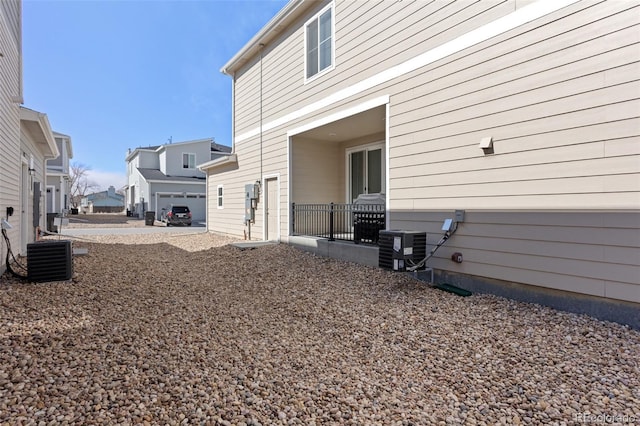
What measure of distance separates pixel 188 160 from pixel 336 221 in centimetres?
2170

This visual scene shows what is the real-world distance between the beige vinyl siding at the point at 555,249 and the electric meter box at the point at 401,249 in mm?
377

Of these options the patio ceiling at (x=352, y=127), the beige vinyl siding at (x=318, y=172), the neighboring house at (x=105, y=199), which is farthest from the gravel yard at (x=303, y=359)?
the neighboring house at (x=105, y=199)

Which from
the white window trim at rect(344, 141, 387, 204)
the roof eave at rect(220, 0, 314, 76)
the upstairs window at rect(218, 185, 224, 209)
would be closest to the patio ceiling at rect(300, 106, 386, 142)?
the white window trim at rect(344, 141, 387, 204)

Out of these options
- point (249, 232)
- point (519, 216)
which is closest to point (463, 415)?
point (519, 216)

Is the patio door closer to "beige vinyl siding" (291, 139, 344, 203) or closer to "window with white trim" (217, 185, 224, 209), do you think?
"beige vinyl siding" (291, 139, 344, 203)

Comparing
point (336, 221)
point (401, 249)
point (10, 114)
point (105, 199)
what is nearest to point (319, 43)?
point (336, 221)

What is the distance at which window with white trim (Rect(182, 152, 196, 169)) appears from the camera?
2780cm

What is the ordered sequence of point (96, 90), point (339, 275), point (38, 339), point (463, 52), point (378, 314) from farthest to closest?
point (96, 90) → point (339, 275) → point (463, 52) → point (378, 314) → point (38, 339)

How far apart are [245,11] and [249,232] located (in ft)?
24.0

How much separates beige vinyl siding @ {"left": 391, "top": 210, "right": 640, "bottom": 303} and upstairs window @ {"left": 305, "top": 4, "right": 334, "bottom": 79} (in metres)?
4.97

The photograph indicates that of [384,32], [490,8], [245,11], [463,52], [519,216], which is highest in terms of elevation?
[245,11]

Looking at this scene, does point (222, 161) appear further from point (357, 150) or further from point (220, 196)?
point (357, 150)

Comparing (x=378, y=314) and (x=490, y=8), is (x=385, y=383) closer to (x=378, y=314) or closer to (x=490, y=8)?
(x=378, y=314)

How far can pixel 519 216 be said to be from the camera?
4.57 m
